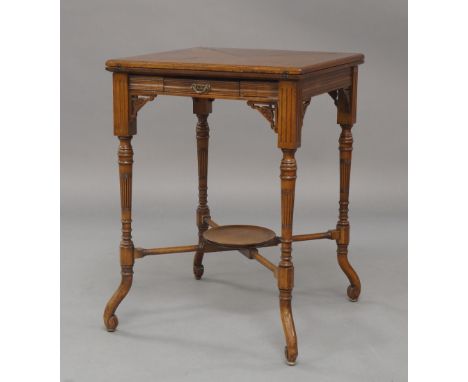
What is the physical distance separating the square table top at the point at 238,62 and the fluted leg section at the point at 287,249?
360 mm

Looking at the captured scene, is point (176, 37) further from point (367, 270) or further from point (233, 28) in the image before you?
point (367, 270)

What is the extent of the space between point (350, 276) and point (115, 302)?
1.20 meters

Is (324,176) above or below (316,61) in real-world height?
below

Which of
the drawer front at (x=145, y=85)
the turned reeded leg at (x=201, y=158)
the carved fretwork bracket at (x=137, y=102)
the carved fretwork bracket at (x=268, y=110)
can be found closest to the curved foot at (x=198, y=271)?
the turned reeded leg at (x=201, y=158)

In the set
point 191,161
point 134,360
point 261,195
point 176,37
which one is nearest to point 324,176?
point 261,195

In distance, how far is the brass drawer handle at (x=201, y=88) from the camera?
4.44 meters

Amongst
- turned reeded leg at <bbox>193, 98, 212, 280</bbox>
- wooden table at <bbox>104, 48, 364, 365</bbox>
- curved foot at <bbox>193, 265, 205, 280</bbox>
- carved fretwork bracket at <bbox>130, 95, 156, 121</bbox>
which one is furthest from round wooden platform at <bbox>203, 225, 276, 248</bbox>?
carved fretwork bracket at <bbox>130, 95, 156, 121</bbox>

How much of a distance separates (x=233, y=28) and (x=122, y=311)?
2.35m

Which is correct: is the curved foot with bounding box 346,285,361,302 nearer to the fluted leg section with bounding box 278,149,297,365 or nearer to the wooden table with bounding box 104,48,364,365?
the wooden table with bounding box 104,48,364,365

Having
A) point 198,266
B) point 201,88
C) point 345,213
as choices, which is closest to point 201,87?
point 201,88

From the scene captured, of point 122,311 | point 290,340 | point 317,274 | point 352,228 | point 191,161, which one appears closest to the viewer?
point 290,340

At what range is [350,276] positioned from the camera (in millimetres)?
5148

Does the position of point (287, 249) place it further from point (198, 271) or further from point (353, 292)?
point (198, 271)

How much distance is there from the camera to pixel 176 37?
6613 mm
